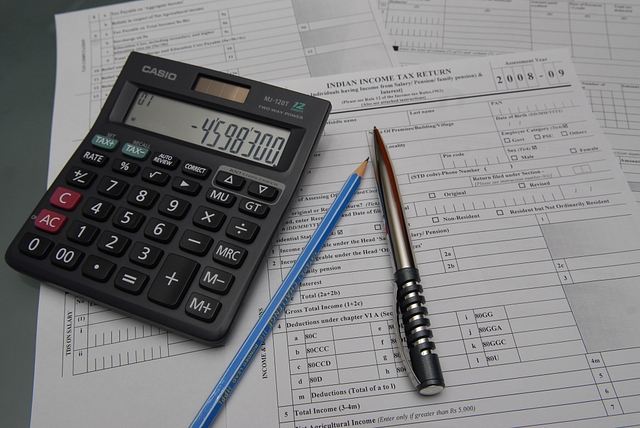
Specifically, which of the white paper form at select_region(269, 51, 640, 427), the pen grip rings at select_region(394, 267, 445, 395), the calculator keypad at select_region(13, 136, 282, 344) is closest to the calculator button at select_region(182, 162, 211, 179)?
the calculator keypad at select_region(13, 136, 282, 344)

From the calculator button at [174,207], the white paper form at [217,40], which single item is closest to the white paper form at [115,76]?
the white paper form at [217,40]

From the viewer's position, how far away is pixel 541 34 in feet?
2.14

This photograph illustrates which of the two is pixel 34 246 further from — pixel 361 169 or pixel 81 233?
pixel 361 169

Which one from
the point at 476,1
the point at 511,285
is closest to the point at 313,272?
the point at 511,285

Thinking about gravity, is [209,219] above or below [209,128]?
below

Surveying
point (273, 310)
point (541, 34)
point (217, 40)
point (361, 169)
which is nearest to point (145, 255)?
point (273, 310)

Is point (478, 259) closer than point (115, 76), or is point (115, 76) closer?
point (478, 259)

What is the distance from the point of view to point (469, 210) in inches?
19.5

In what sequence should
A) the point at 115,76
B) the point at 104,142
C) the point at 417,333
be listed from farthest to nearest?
the point at 115,76
the point at 104,142
the point at 417,333

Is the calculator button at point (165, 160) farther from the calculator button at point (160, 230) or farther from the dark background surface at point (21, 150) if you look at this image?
the dark background surface at point (21, 150)

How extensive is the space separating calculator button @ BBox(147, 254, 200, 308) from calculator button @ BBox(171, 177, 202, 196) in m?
0.07

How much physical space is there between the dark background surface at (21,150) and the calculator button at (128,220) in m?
0.12

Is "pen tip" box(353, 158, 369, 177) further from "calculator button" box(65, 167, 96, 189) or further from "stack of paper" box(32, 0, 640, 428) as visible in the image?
"calculator button" box(65, 167, 96, 189)

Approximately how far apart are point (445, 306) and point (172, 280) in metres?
0.25
